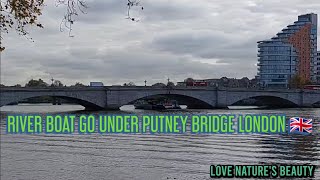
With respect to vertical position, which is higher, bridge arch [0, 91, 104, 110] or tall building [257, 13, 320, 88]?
tall building [257, 13, 320, 88]

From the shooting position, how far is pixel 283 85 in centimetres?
16112

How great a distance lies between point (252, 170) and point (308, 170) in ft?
5.64

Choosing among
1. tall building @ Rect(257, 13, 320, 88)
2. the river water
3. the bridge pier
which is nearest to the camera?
the river water

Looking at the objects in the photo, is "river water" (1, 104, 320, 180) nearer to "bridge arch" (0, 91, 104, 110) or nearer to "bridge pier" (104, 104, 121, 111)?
"bridge arch" (0, 91, 104, 110)

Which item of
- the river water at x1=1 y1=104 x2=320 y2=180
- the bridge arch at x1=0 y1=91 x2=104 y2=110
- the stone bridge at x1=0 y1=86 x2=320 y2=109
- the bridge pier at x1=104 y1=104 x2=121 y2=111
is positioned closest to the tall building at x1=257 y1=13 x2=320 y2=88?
the stone bridge at x1=0 y1=86 x2=320 y2=109

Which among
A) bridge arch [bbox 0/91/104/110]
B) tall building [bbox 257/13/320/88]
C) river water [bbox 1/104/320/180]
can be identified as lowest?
river water [bbox 1/104/320/180]

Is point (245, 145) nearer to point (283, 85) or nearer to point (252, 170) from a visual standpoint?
point (252, 170)

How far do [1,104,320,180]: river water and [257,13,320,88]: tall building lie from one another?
447ft

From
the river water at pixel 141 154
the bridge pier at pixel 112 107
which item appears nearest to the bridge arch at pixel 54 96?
the bridge pier at pixel 112 107

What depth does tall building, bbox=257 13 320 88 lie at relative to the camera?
16300 cm

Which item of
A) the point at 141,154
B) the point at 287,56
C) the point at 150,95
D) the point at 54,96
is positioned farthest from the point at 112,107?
the point at 287,56

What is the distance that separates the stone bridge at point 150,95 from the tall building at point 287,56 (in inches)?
2698

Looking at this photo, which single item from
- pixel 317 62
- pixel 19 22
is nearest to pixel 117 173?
pixel 19 22

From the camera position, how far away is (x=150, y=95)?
75.2m
